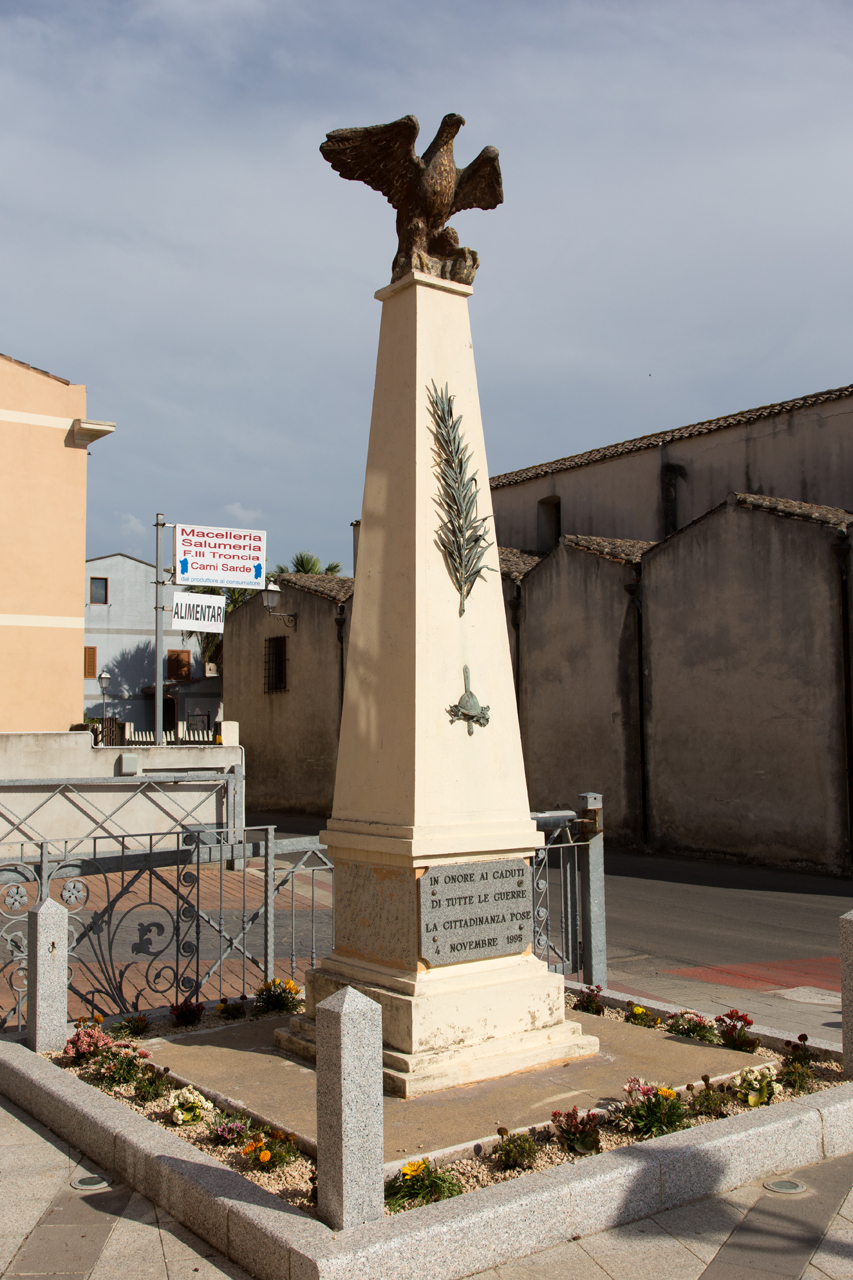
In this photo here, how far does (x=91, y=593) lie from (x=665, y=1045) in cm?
3979

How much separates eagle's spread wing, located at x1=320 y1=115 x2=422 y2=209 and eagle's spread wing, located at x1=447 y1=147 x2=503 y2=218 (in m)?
0.33

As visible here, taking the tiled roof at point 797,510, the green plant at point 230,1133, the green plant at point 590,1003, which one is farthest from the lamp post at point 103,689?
the green plant at point 230,1133

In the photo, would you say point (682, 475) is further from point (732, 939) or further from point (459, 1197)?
point (459, 1197)

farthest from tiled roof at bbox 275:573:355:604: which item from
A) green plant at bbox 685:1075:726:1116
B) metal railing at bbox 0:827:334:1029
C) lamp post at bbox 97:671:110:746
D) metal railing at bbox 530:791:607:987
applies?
green plant at bbox 685:1075:726:1116

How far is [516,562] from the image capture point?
85.1ft

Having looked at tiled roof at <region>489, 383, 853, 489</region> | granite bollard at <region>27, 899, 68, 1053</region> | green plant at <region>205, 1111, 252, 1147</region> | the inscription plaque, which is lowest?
green plant at <region>205, 1111, 252, 1147</region>

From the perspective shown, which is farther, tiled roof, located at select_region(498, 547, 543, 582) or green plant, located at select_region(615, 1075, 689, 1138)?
tiled roof, located at select_region(498, 547, 543, 582)

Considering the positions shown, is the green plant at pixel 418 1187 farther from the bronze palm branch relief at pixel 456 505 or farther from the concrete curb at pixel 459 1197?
the bronze palm branch relief at pixel 456 505

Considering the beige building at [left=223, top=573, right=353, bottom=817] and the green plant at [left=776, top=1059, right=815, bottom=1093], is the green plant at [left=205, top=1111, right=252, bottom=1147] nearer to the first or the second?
the green plant at [left=776, top=1059, right=815, bottom=1093]

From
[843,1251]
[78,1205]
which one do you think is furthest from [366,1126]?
[843,1251]

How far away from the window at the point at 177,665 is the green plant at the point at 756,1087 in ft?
133

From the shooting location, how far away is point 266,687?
104 feet

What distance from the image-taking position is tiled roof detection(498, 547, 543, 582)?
79.8ft

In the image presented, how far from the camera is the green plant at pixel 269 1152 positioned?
396 cm
